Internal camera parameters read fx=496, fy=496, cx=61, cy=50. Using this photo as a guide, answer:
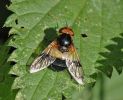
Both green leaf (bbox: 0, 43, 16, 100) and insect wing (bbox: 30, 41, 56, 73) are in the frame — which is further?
green leaf (bbox: 0, 43, 16, 100)

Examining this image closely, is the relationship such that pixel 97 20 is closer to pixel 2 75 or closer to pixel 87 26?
pixel 87 26

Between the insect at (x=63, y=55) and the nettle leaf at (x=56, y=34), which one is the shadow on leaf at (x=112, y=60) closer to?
the nettle leaf at (x=56, y=34)

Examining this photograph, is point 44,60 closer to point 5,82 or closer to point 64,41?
point 64,41

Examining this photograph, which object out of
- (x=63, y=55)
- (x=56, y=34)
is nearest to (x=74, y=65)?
(x=63, y=55)

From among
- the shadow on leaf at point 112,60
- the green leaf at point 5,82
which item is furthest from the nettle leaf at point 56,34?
the green leaf at point 5,82

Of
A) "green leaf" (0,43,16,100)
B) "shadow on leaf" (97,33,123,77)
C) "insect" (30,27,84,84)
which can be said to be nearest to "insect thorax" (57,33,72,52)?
"insect" (30,27,84,84)

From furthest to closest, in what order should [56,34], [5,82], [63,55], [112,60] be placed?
[5,82] < [56,34] < [63,55] < [112,60]

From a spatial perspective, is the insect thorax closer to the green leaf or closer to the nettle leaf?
the nettle leaf
